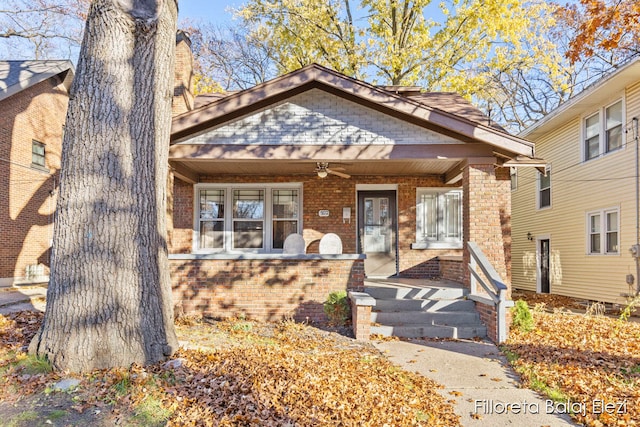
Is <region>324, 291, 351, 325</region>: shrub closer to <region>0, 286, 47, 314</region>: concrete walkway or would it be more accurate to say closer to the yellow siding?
<region>0, 286, 47, 314</region>: concrete walkway

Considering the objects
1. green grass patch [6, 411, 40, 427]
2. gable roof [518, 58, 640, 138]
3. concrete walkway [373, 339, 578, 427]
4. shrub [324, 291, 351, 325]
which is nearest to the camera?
green grass patch [6, 411, 40, 427]

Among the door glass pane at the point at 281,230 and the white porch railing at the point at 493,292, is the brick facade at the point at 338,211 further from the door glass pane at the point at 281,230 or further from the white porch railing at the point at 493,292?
the white porch railing at the point at 493,292

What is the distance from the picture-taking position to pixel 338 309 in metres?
7.50

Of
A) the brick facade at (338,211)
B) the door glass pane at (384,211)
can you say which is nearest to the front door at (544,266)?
the brick facade at (338,211)

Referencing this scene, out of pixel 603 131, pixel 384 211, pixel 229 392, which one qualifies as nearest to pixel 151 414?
pixel 229 392

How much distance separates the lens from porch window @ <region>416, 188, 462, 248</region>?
10531 mm

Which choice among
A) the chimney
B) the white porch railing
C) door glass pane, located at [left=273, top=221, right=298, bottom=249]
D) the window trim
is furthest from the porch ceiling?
the window trim

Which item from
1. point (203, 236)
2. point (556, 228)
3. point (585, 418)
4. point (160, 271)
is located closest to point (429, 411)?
point (585, 418)

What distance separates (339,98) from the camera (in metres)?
8.16

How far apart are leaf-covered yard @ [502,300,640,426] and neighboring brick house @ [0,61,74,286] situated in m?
14.2

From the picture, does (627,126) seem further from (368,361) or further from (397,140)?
(368,361)

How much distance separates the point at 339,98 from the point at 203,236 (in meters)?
4.78

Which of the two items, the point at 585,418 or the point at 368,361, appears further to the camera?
the point at 368,361

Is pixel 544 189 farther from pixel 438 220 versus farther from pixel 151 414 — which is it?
pixel 151 414
